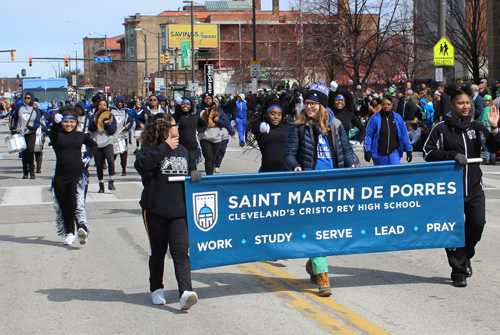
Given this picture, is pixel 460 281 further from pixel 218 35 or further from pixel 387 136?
pixel 218 35

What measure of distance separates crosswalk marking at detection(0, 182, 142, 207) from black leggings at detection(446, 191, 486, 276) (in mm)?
7538

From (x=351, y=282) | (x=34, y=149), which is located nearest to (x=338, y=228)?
(x=351, y=282)

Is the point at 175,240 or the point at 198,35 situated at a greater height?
the point at 198,35

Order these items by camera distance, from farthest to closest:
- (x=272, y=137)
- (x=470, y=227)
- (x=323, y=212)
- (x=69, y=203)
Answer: (x=69, y=203) < (x=272, y=137) < (x=470, y=227) < (x=323, y=212)

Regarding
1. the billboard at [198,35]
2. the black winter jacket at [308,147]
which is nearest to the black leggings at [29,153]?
the black winter jacket at [308,147]

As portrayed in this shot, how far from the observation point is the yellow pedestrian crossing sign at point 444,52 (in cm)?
1884

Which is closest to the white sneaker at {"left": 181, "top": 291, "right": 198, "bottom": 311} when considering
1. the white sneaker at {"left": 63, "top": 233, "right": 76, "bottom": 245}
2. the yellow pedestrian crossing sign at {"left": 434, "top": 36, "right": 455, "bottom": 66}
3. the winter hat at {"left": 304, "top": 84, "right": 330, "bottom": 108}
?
the winter hat at {"left": 304, "top": 84, "right": 330, "bottom": 108}

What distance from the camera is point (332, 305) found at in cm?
548

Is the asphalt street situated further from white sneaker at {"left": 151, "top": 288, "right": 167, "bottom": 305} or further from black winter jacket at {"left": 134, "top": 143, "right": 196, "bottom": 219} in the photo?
black winter jacket at {"left": 134, "top": 143, "right": 196, "bottom": 219}

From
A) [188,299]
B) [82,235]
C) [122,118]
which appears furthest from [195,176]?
[122,118]

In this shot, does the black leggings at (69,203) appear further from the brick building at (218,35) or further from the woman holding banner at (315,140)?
the brick building at (218,35)

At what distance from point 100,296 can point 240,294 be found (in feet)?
4.34

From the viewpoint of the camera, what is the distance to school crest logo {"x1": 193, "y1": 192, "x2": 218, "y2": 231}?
214 inches

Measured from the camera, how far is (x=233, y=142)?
27.4 metres
